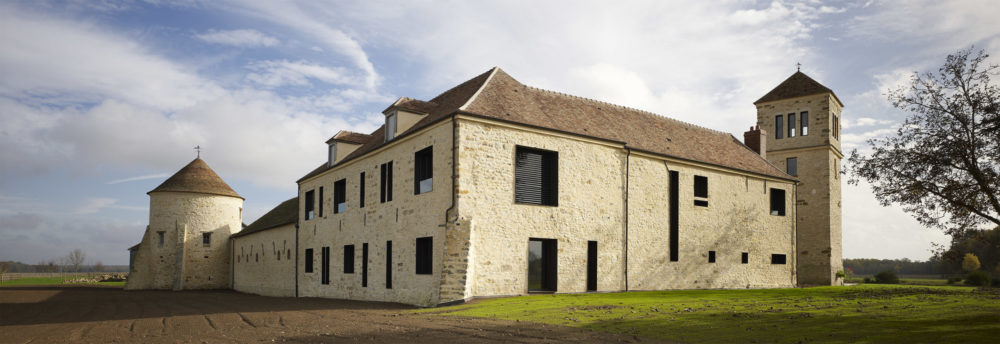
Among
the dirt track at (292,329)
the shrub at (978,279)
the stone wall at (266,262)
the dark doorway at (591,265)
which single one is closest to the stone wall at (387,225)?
the stone wall at (266,262)

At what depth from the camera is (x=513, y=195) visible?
60.3 feet

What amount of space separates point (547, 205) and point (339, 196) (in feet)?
34.2

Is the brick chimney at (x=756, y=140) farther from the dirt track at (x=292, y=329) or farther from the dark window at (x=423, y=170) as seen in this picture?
the dirt track at (x=292, y=329)

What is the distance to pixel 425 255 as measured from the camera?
18.7 metres

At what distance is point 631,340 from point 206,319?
34.2 feet

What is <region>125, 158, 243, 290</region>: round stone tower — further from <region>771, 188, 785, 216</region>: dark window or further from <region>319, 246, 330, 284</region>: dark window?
<region>771, 188, 785, 216</region>: dark window

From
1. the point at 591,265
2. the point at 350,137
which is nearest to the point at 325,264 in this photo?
the point at 350,137

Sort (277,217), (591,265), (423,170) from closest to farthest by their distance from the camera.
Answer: (423,170) → (591,265) → (277,217)

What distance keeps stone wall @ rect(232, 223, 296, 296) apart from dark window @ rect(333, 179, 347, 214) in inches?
202

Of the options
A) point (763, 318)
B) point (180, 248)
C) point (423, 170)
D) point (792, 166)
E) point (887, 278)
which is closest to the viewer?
point (763, 318)

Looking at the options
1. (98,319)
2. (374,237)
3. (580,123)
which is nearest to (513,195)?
(580,123)

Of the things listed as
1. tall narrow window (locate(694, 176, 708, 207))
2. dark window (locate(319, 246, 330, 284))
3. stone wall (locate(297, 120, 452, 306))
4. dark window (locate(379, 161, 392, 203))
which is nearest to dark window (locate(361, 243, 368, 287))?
stone wall (locate(297, 120, 452, 306))

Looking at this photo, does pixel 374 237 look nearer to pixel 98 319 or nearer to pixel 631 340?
pixel 98 319

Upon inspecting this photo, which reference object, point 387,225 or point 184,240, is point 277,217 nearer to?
point 184,240
